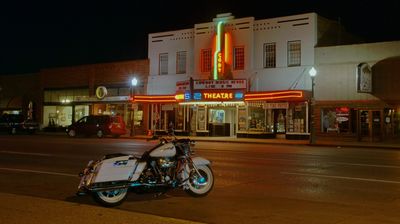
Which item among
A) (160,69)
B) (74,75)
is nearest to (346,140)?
(160,69)

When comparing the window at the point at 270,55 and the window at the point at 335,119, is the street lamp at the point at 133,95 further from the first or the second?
the window at the point at 335,119

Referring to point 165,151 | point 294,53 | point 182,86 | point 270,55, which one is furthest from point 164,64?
point 165,151

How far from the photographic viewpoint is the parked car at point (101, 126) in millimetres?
40062

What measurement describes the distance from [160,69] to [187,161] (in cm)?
3373

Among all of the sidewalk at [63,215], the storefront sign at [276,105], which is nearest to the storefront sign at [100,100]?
the storefront sign at [276,105]

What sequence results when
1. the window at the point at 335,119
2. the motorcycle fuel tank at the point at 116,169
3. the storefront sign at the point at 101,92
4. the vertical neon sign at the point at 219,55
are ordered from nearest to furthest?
the motorcycle fuel tank at the point at 116,169 < the window at the point at 335,119 < the vertical neon sign at the point at 219,55 < the storefront sign at the point at 101,92

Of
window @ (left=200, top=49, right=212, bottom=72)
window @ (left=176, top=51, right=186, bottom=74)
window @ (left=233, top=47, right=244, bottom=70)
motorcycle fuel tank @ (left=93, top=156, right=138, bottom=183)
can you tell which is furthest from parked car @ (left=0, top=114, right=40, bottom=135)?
motorcycle fuel tank @ (left=93, top=156, right=138, bottom=183)

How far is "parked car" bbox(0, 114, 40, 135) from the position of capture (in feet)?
154

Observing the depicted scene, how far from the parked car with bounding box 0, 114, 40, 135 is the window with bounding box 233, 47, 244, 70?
18827 millimetres

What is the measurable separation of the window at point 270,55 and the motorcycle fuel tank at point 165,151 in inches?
1111

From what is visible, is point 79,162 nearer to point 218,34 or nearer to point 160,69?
point 218,34

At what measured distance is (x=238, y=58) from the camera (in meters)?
40.2

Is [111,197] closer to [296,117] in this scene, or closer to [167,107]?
[296,117]

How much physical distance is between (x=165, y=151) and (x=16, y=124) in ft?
130
